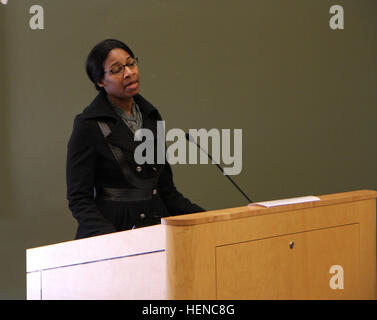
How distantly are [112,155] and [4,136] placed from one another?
145 cm

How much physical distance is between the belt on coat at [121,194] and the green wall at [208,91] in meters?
1.39

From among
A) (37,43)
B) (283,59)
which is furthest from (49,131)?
(283,59)

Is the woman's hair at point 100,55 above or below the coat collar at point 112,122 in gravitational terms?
above

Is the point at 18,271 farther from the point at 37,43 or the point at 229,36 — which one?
the point at 229,36

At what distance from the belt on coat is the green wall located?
1.39m

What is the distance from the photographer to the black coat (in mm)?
2152

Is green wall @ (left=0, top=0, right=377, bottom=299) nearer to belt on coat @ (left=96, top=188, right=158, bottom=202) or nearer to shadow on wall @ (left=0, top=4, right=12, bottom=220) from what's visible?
shadow on wall @ (left=0, top=4, right=12, bottom=220)

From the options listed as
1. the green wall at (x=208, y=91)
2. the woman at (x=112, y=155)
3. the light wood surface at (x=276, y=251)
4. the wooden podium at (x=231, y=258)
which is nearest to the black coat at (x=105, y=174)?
the woman at (x=112, y=155)

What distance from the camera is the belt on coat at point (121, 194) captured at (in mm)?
2217

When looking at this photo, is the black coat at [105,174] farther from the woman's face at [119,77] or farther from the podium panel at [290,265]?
the podium panel at [290,265]
